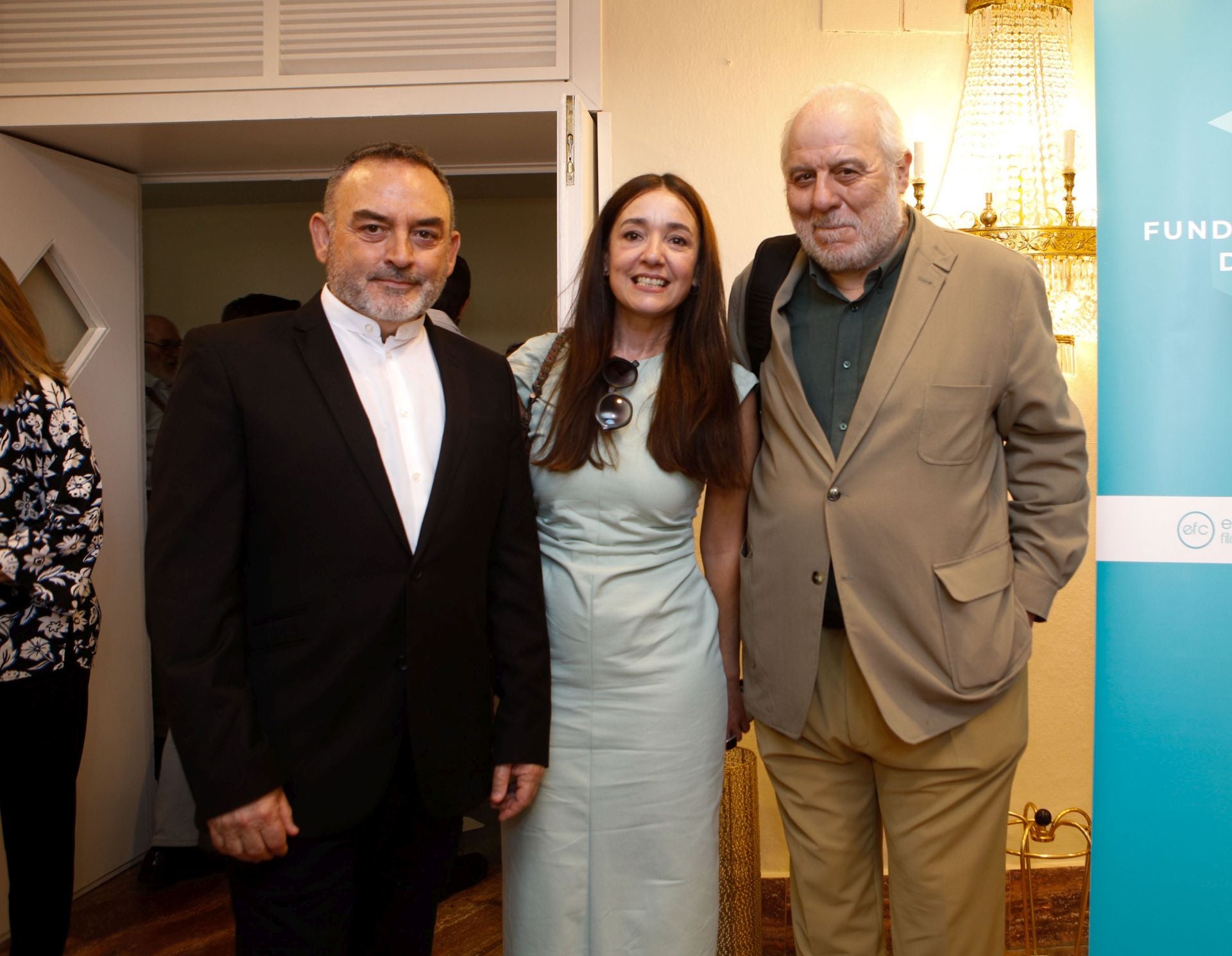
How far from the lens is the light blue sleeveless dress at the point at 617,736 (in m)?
1.88

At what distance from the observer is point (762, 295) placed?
6.63 feet

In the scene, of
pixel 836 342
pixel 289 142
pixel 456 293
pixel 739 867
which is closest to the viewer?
pixel 836 342

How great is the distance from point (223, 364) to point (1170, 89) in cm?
149

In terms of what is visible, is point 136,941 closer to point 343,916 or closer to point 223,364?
point 343,916

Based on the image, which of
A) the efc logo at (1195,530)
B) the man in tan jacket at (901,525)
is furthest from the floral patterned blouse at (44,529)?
the efc logo at (1195,530)

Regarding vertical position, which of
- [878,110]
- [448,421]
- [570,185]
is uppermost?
[570,185]

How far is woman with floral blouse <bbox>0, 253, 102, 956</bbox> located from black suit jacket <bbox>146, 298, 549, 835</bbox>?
38.0 inches

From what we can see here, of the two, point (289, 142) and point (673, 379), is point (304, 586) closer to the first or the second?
point (673, 379)

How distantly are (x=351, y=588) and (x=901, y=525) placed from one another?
93 centimetres

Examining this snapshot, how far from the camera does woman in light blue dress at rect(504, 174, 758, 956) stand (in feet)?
6.17

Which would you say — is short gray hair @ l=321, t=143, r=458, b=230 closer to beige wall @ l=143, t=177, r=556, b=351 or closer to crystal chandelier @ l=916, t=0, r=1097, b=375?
crystal chandelier @ l=916, t=0, r=1097, b=375

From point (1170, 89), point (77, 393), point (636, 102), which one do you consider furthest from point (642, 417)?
point (77, 393)

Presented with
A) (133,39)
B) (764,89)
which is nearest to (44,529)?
(133,39)

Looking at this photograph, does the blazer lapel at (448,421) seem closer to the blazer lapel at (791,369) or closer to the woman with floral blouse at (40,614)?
the blazer lapel at (791,369)
